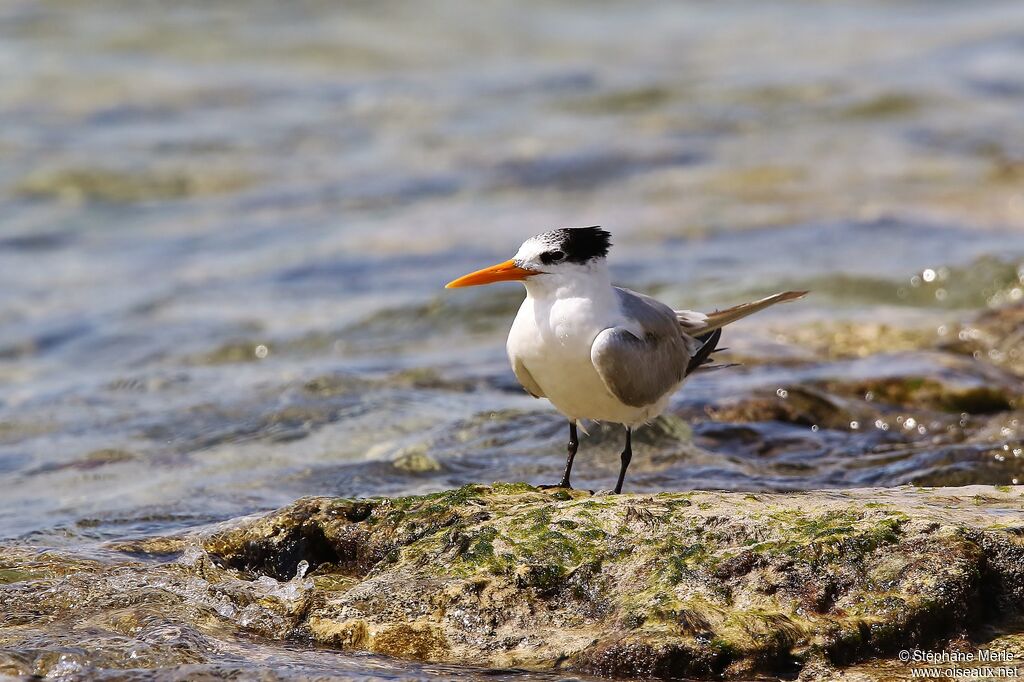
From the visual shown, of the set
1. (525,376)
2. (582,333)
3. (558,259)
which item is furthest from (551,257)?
(525,376)

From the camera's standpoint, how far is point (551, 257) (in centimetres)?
484

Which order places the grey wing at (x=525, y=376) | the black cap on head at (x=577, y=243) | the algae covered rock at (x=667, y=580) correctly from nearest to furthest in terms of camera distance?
1. the algae covered rock at (x=667, y=580)
2. the black cap on head at (x=577, y=243)
3. the grey wing at (x=525, y=376)

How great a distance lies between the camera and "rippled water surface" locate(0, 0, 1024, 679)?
20.9ft

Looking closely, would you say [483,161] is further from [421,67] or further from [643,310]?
[643,310]

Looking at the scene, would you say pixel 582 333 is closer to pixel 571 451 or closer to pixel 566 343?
pixel 566 343

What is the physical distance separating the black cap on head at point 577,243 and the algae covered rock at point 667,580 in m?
0.97

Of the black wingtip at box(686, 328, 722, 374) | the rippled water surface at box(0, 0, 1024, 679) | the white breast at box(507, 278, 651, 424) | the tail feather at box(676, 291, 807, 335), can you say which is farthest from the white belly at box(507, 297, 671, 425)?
the rippled water surface at box(0, 0, 1024, 679)

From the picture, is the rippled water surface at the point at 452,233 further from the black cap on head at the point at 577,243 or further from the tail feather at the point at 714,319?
the black cap on head at the point at 577,243

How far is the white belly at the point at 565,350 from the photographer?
4.75 meters

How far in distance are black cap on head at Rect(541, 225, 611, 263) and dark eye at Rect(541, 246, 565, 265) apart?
0.02m

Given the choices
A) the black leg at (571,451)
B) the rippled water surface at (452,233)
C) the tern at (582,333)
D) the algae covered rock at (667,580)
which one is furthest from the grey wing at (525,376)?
the rippled water surface at (452,233)

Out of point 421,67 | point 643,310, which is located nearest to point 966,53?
point 421,67

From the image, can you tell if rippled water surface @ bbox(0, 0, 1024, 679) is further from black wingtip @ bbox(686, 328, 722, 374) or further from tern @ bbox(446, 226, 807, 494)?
tern @ bbox(446, 226, 807, 494)

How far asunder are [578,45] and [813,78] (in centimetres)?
350
